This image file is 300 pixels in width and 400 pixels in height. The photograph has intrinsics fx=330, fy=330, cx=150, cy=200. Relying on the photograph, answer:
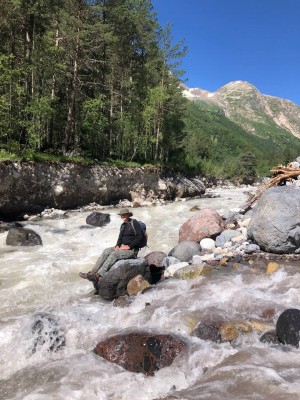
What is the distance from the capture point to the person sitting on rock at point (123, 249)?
9234mm

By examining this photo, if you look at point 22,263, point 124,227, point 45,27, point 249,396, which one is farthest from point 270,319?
point 45,27

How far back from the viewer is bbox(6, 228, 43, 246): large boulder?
45.3 feet

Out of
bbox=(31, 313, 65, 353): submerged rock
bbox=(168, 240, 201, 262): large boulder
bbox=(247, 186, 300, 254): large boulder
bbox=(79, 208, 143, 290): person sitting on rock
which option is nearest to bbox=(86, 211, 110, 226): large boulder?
bbox=(168, 240, 201, 262): large boulder

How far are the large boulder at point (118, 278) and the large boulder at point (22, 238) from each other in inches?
248

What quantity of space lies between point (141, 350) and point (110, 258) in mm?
3751

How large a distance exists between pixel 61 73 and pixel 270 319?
23419 mm

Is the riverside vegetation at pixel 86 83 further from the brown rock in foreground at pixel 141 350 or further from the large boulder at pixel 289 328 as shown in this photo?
the large boulder at pixel 289 328

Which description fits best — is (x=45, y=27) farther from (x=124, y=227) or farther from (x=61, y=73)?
(x=124, y=227)

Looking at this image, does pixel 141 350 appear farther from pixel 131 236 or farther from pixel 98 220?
pixel 98 220

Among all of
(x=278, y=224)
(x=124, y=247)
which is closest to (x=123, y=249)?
(x=124, y=247)

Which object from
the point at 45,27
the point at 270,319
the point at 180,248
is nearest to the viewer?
the point at 270,319

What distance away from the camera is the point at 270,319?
22.1 feet

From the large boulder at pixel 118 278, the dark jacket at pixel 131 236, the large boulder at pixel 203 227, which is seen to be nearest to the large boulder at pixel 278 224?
the large boulder at pixel 203 227

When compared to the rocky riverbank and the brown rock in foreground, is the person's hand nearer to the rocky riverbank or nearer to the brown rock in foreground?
the brown rock in foreground
